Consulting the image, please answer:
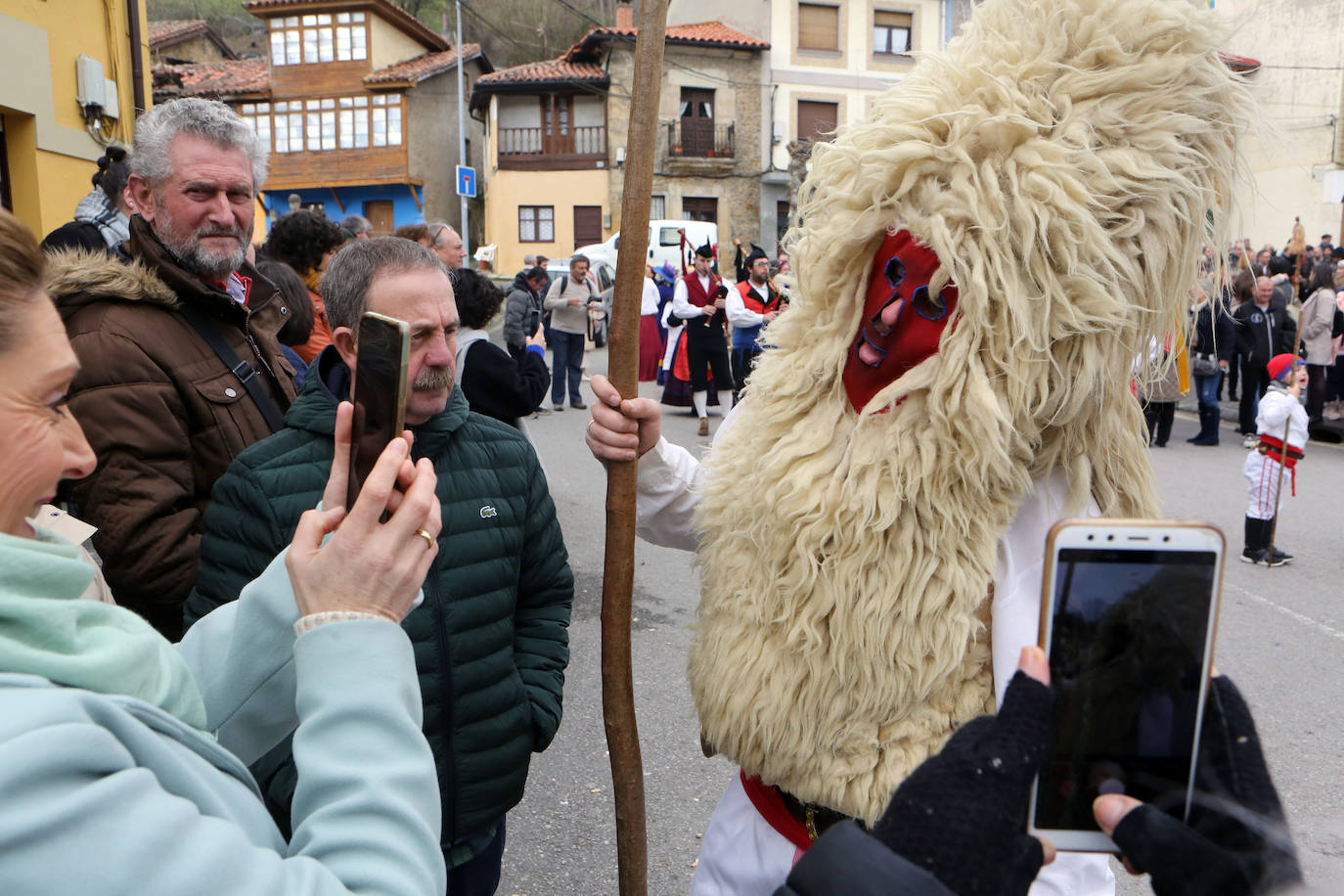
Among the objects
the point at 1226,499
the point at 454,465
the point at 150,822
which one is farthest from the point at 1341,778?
the point at 1226,499

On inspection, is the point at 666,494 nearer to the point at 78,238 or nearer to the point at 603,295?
the point at 78,238

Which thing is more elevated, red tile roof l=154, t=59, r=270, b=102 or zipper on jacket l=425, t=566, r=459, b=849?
red tile roof l=154, t=59, r=270, b=102

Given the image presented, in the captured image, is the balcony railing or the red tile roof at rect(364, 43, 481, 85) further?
the red tile roof at rect(364, 43, 481, 85)

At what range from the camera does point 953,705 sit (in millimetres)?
1513

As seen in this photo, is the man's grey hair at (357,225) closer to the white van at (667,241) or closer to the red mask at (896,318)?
the red mask at (896,318)

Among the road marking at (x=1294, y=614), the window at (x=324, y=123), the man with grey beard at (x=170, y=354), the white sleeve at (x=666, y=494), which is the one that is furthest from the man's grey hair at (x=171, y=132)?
the window at (x=324, y=123)

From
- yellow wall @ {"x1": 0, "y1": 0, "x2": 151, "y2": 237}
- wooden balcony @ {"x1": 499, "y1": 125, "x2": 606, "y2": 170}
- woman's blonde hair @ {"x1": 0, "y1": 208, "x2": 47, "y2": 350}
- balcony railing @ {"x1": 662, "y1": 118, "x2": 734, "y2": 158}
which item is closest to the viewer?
woman's blonde hair @ {"x1": 0, "y1": 208, "x2": 47, "y2": 350}

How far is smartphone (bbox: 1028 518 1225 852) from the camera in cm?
96

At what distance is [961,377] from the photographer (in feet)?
4.78

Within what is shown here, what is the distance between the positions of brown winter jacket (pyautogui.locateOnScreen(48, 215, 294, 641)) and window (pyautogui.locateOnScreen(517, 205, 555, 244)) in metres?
33.6

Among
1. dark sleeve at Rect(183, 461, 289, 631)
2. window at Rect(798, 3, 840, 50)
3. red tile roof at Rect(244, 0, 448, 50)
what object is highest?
red tile roof at Rect(244, 0, 448, 50)

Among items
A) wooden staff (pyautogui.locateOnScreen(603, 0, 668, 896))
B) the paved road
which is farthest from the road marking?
wooden staff (pyautogui.locateOnScreen(603, 0, 668, 896))

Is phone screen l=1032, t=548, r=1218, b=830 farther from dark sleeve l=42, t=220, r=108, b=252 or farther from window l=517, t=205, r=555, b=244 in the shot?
window l=517, t=205, r=555, b=244

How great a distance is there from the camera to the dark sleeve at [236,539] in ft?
6.25
